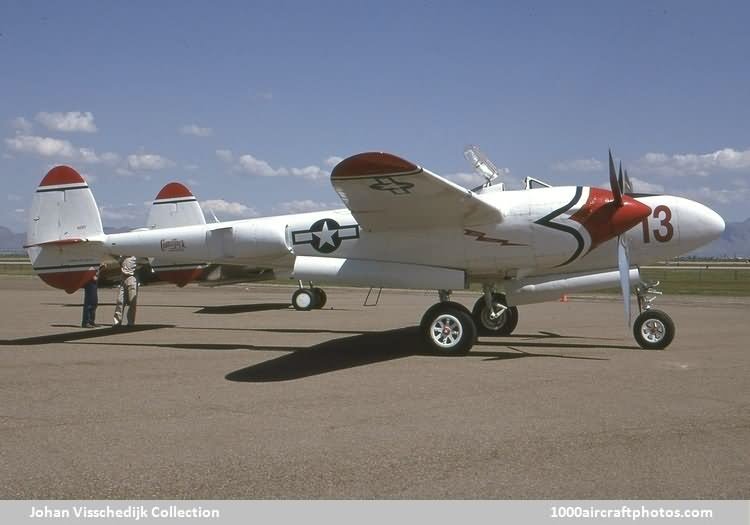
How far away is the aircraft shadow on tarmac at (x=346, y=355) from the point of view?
908 cm

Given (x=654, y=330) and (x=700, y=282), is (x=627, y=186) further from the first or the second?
(x=700, y=282)

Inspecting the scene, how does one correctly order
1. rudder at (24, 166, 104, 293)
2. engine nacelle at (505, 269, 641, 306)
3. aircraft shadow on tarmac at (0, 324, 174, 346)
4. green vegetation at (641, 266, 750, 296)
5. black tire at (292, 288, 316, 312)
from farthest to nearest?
green vegetation at (641, 266, 750, 296), black tire at (292, 288, 316, 312), rudder at (24, 166, 104, 293), aircraft shadow on tarmac at (0, 324, 174, 346), engine nacelle at (505, 269, 641, 306)

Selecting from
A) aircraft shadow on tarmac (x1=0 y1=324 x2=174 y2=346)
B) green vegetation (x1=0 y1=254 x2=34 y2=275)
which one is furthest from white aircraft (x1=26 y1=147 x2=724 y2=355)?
green vegetation (x1=0 y1=254 x2=34 y2=275)

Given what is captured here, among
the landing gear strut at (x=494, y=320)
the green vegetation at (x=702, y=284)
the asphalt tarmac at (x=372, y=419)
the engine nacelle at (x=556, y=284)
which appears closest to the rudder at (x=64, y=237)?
the asphalt tarmac at (x=372, y=419)

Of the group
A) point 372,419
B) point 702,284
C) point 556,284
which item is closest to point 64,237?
point 556,284

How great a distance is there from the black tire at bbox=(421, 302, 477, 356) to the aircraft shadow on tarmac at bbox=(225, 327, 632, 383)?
0.28 meters

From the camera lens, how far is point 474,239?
1074 centimetres

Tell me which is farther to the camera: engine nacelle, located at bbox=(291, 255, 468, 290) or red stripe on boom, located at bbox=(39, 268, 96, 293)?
red stripe on boom, located at bbox=(39, 268, 96, 293)

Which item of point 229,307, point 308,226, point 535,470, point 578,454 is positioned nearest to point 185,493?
point 535,470

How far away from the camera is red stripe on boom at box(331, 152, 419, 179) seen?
345 inches

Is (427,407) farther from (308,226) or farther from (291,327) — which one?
(291,327)

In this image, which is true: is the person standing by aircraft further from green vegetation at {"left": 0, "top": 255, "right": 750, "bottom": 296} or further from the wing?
green vegetation at {"left": 0, "top": 255, "right": 750, "bottom": 296}

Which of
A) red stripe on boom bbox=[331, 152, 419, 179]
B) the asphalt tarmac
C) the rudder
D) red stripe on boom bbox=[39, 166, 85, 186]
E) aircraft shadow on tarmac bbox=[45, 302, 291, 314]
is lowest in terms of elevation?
the asphalt tarmac

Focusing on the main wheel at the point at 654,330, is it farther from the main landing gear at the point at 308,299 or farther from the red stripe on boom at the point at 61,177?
the main landing gear at the point at 308,299
